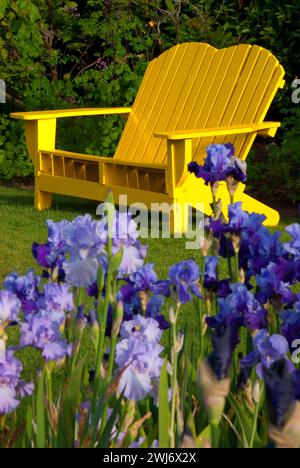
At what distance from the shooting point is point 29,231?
552cm

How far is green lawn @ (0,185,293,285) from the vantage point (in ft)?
15.6

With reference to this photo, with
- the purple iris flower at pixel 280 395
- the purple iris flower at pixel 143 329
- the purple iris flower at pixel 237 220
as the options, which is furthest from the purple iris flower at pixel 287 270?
the purple iris flower at pixel 280 395

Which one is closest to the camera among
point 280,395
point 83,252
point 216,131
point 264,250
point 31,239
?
point 280,395

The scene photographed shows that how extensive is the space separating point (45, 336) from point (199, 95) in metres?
4.60

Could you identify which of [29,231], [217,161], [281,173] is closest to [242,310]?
[217,161]

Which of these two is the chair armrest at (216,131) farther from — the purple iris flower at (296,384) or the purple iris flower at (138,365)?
the purple iris flower at (296,384)

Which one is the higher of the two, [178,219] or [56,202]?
[56,202]

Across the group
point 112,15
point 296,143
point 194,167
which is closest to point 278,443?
point 194,167

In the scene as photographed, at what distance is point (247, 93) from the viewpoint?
5684 millimetres

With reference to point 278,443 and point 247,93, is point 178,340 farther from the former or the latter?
point 247,93

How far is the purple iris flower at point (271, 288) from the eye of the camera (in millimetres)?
1605

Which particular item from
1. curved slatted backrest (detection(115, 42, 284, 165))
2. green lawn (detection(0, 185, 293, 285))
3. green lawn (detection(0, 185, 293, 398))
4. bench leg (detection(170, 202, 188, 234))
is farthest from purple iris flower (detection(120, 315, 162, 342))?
curved slatted backrest (detection(115, 42, 284, 165))

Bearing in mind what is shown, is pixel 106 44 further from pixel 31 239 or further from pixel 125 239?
pixel 125 239

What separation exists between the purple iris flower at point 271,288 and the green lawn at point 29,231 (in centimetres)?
278
